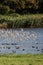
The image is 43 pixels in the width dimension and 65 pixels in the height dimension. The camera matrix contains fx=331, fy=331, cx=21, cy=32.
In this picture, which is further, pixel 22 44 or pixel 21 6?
pixel 21 6

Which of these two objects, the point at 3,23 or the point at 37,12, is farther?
the point at 37,12

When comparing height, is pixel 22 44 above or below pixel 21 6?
above

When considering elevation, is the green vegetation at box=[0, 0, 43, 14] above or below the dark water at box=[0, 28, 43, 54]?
below

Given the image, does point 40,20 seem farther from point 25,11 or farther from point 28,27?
point 25,11

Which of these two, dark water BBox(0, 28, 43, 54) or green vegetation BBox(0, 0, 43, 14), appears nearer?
dark water BBox(0, 28, 43, 54)

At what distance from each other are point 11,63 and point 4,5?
108 ft

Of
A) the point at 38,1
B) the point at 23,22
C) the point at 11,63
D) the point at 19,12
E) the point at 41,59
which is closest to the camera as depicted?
the point at 11,63

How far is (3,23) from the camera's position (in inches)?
1340

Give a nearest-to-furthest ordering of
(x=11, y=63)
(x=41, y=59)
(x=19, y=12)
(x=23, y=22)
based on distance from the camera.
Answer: (x=11, y=63), (x=41, y=59), (x=23, y=22), (x=19, y=12)

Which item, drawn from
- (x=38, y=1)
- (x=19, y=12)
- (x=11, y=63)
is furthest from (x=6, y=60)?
(x=38, y=1)

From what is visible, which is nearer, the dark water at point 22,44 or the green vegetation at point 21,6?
the dark water at point 22,44

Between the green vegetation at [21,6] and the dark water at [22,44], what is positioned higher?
the dark water at [22,44]

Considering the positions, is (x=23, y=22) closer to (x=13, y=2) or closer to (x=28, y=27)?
(x=28, y=27)

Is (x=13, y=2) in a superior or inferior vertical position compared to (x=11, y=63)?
inferior
